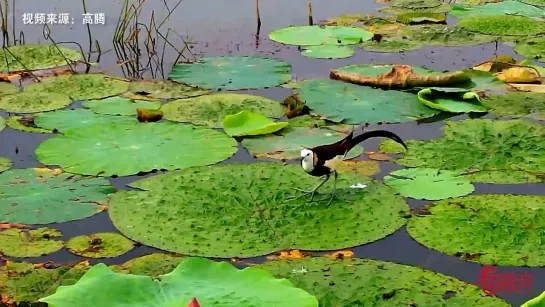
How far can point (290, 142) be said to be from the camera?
13.3 ft

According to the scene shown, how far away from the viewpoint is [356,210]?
329 centimetres

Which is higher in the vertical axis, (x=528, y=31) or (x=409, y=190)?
(x=528, y=31)

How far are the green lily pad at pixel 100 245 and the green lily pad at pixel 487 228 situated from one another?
1.15 metres

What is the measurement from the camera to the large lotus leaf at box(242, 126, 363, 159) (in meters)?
A: 3.91

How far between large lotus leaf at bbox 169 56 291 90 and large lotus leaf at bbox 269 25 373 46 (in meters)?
0.65

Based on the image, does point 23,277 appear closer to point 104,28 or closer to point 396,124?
point 396,124

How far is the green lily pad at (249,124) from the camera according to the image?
414cm

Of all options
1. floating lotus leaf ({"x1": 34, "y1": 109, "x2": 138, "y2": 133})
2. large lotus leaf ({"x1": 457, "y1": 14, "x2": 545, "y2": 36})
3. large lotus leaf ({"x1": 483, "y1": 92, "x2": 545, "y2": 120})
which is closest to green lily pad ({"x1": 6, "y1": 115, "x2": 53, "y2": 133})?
floating lotus leaf ({"x1": 34, "y1": 109, "x2": 138, "y2": 133})

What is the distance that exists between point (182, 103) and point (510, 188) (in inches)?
79.2

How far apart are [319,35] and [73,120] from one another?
2.49 meters

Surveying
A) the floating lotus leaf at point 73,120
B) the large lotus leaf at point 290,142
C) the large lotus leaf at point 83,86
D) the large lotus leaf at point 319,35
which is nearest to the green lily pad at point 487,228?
the large lotus leaf at point 290,142

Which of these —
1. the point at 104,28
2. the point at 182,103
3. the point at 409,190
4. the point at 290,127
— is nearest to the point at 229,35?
the point at 104,28

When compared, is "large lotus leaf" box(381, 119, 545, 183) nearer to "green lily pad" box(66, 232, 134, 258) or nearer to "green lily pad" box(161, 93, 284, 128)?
"green lily pad" box(161, 93, 284, 128)

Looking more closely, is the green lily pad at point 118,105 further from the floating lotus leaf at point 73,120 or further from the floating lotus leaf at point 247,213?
the floating lotus leaf at point 247,213
